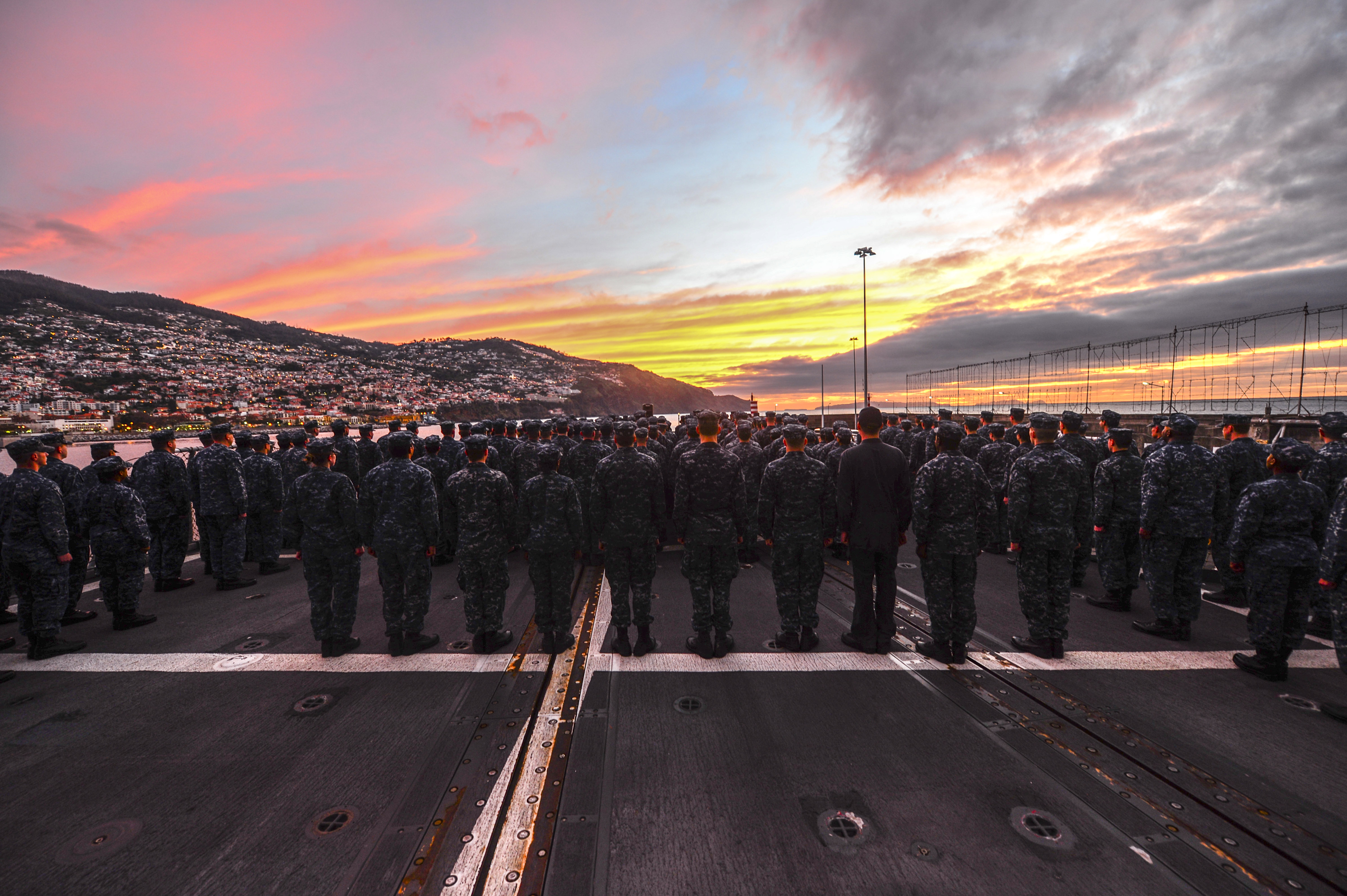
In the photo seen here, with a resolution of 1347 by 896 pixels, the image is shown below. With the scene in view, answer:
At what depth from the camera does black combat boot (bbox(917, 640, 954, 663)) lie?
202 inches

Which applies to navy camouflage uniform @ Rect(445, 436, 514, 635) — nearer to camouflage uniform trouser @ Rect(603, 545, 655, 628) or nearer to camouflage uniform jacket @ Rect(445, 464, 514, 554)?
camouflage uniform jacket @ Rect(445, 464, 514, 554)

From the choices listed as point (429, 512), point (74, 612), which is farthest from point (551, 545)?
point (74, 612)

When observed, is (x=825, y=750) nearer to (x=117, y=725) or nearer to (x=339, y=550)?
(x=339, y=550)

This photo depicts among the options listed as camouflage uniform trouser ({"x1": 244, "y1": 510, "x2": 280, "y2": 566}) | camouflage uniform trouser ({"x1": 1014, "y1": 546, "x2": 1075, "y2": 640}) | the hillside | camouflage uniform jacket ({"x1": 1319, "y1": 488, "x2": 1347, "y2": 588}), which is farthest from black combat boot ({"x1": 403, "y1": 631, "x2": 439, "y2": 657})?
the hillside

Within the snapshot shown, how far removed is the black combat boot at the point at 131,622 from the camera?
6.48m

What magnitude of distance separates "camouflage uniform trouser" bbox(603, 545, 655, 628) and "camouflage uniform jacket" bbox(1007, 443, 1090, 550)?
3.93m

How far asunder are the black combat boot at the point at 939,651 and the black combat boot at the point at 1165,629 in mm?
2639

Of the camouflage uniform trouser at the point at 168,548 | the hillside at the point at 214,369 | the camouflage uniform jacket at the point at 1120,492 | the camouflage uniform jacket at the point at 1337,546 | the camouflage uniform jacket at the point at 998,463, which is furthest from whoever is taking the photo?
the hillside at the point at 214,369

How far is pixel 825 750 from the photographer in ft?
12.3

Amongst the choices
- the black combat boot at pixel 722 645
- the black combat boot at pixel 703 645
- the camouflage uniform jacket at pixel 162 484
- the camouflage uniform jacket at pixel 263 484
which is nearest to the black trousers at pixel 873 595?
the black combat boot at pixel 722 645

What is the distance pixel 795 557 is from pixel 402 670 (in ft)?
14.3

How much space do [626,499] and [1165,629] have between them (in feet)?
20.8

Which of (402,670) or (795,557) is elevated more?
(795,557)

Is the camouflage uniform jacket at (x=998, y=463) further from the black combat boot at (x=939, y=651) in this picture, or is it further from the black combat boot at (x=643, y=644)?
the black combat boot at (x=643, y=644)
